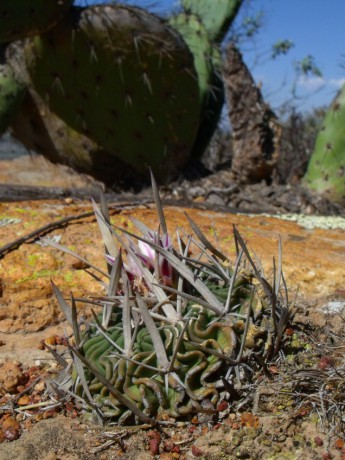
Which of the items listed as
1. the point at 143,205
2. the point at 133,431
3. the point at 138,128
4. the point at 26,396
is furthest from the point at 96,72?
the point at 133,431

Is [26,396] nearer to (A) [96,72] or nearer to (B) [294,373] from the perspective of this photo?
(B) [294,373]

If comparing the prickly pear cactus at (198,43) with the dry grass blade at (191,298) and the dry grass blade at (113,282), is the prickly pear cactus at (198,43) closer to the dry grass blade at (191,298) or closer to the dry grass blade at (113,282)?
the dry grass blade at (113,282)

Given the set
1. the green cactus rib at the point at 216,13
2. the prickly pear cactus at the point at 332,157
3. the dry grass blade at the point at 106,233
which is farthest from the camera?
the green cactus rib at the point at 216,13

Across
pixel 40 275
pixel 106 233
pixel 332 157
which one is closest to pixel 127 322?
pixel 106 233

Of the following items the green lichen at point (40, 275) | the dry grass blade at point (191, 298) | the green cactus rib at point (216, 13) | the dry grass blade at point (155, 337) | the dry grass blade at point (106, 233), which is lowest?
the green lichen at point (40, 275)

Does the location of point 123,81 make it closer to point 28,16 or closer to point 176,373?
point 28,16

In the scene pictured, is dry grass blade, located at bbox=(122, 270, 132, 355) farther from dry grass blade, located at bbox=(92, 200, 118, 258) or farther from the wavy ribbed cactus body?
dry grass blade, located at bbox=(92, 200, 118, 258)

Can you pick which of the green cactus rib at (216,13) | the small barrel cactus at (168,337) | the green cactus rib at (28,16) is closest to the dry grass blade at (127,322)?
the small barrel cactus at (168,337)
